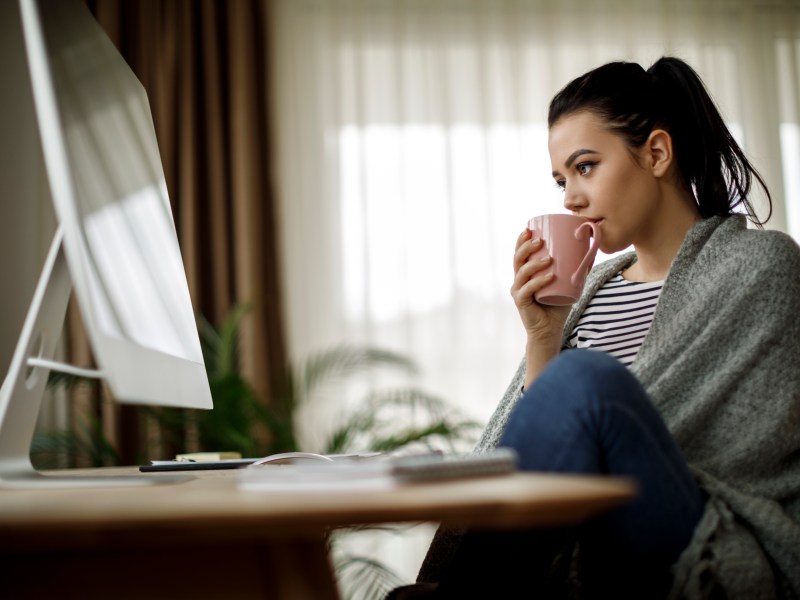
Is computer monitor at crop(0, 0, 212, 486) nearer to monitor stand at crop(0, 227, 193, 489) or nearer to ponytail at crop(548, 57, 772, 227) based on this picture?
monitor stand at crop(0, 227, 193, 489)

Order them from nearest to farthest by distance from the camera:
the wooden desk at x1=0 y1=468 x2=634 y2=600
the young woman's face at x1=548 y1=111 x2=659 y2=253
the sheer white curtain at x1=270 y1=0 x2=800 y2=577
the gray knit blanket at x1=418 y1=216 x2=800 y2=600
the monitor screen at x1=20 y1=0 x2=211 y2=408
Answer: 1. the wooden desk at x1=0 y1=468 x2=634 y2=600
2. the monitor screen at x1=20 y1=0 x2=211 y2=408
3. the gray knit blanket at x1=418 y1=216 x2=800 y2=600
4. the young woman's face at x1=548 y1=111 x2=659 y2=253
5. the sheer white curtain at x1=270 y1=0 x2=800 y2=577

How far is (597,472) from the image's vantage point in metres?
0.65

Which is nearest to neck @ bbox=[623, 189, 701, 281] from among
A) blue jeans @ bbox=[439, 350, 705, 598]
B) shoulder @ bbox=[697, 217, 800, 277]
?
shoulder @ bbox=[697, 217, 800, 277]

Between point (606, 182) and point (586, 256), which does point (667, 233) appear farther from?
point (586, 256)

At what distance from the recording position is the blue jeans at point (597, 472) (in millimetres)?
650

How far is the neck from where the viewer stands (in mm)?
1278

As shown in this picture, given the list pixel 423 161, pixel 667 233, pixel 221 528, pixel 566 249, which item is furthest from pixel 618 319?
pixel 423 161

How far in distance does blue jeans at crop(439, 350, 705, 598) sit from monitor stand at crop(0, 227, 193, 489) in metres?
0.30

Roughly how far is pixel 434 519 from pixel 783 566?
0.57 meters

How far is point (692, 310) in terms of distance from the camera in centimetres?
102

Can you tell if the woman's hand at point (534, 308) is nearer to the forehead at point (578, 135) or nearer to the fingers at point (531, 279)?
the fingers at point (531, 279)

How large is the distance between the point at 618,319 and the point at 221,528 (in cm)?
102

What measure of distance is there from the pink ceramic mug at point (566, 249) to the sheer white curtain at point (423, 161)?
1.65m

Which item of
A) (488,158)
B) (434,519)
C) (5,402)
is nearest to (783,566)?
(434,519)
